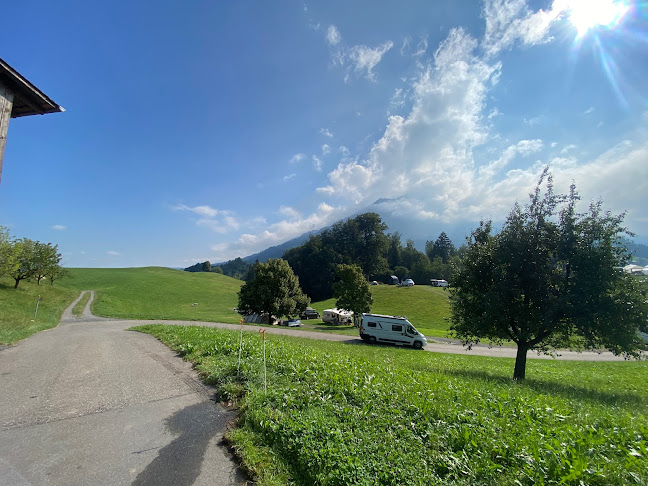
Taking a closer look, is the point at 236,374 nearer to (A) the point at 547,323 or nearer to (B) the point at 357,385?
(B) the point at 357,385

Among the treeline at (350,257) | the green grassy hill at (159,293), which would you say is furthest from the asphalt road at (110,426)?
the treeline at (350,257)

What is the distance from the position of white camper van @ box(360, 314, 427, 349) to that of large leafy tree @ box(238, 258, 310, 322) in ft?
46.0

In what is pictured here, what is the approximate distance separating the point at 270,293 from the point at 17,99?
114 feet

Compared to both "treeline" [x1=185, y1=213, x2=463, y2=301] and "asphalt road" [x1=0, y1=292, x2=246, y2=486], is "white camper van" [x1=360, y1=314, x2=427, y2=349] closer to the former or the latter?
"asphalt road" [x1=0, y1=292, x2=246, y2=486]

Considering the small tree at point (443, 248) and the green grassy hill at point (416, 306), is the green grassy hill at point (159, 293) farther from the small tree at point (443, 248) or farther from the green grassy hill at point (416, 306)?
the small tree at point (443, 248)

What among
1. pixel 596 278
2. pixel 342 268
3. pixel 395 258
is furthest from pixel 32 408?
pixel 395 258

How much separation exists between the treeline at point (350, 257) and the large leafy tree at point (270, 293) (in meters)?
53.7

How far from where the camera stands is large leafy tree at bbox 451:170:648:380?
41.8ft

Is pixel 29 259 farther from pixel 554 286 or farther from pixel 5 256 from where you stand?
pixel 554 286

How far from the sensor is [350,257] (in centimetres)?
10056

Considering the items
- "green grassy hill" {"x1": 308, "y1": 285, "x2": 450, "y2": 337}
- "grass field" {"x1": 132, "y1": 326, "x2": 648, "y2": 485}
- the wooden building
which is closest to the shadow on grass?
"grass field" {"x1": 132, "y1": 326, "x2": 648, "y2": 485}

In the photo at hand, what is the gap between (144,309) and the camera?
4847 centimetres

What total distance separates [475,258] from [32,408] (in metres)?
17.5

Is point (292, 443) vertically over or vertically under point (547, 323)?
under
